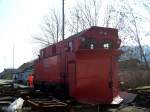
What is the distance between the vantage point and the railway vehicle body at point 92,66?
15.4m

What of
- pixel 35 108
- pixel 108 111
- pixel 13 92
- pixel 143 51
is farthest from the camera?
pixel 143 51

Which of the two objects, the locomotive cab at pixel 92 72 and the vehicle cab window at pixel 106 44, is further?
the vehicle cab window at pixel 106 44

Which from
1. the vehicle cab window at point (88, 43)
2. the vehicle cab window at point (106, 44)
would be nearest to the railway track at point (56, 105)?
the vehicle cab window at point (88, 43)

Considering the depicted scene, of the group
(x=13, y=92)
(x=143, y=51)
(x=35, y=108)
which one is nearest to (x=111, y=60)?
(x=35, y=108)

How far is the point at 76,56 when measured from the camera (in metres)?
15.4

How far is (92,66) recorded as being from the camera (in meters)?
15.6

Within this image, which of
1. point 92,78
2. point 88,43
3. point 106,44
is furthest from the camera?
point 106,44

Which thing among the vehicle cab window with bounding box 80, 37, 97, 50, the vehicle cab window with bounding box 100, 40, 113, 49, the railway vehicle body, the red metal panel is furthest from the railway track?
the vehicle cab window with bounding box 100, 40, 113, 49

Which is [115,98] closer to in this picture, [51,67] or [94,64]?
[94,64]

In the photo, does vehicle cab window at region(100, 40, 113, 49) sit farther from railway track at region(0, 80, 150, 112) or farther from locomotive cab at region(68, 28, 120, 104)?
railway track at region(0, 80, 150, 112)

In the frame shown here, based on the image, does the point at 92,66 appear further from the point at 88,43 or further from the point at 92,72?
the point at 88,43

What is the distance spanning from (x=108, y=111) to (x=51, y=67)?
6.70m

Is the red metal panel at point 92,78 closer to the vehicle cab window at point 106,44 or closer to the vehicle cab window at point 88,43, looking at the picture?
the vehicle cab window at point 88,43

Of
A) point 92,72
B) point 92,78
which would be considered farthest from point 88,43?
point 92,78
